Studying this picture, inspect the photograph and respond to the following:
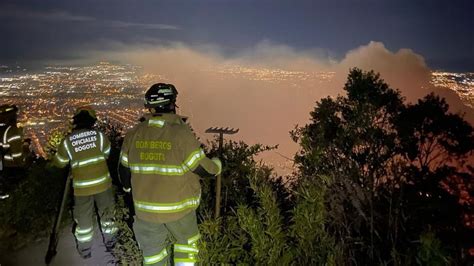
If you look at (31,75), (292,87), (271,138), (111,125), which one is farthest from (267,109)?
(111,125)

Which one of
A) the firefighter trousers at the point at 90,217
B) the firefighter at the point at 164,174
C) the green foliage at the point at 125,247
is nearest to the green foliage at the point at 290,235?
the firefighter at the point at 164,174

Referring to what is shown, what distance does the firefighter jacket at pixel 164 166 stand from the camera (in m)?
3.55

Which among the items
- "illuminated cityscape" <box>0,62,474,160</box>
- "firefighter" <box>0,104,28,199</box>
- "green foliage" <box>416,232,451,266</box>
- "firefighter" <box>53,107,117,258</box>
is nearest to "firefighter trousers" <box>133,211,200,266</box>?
"illuminated cityscape" <box>0,62,474,160</box>

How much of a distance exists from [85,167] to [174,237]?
166 centimetres

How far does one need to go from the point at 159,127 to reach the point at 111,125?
564 centimetres

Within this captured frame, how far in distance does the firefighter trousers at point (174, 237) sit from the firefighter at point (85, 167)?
51.3 inches

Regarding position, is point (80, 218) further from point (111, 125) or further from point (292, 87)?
point (292, 87)

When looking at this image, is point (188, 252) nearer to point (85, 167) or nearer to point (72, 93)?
point (85, 167)

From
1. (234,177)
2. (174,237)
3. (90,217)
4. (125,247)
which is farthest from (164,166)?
(234,177)

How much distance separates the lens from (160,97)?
3.61 meters

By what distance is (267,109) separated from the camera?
104750mm

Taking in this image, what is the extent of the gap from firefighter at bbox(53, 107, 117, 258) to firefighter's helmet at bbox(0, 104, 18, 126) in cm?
206

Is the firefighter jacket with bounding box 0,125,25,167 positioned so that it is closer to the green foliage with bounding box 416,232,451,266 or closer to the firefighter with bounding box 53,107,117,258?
the firefighter with bounding box 53,107,117,258

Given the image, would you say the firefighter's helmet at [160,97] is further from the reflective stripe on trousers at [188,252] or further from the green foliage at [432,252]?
the green foliage at [432,252]
